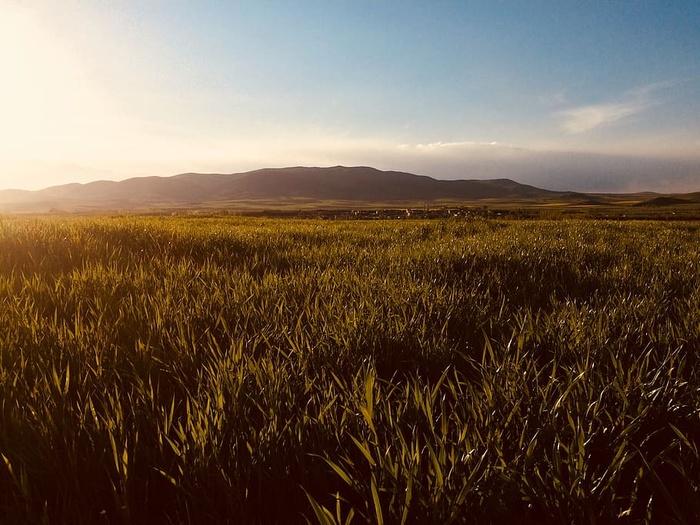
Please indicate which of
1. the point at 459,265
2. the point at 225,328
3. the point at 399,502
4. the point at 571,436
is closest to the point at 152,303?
the point at 225,328

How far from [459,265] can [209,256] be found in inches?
126

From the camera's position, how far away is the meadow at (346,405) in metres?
1.11

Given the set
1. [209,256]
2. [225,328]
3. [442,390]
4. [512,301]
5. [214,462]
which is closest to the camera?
[214,462]

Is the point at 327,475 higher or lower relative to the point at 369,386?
lower

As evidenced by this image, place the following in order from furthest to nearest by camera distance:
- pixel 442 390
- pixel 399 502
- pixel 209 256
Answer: pixel 209 256, pixel 442 390, pixel 399 502

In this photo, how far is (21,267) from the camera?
14.4 ft

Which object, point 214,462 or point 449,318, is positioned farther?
point 449,318

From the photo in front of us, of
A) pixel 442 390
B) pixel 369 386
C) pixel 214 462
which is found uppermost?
pixel 369 386

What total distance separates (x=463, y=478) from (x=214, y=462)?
71cm

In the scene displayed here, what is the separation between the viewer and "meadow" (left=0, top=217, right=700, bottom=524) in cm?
111

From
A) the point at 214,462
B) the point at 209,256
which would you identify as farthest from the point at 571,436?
the point at 209,256

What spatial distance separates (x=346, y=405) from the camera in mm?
1448

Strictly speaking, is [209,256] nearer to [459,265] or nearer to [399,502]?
[459,265]

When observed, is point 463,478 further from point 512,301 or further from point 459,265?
point 459,265
